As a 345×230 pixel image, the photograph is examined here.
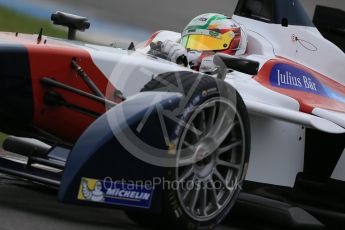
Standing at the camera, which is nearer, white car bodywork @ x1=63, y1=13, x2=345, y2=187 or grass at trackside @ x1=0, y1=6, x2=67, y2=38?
white car bodywork @ x1=63, y1=13, x2=345, y2=187

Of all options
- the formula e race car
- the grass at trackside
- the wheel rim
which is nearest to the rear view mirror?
the formula e race car

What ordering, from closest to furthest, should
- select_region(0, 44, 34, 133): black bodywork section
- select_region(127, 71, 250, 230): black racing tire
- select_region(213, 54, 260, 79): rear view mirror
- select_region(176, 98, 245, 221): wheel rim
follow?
1. select_region(127, 71, 250, 230): black racing tire
2. select_region(176, 98, 245, 221): wheel rim
3. select_region(0, 44, 34, 133): black bodywork section
4. select_region(213, 54, 260, 79): rear view mirror

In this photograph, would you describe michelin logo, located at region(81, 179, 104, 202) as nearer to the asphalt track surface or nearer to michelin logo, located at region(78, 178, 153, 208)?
michelin logo, located at region(78, 178, 153, 208)

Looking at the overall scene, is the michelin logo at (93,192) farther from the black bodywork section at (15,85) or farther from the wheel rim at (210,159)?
the black bodywork section at (15,85)

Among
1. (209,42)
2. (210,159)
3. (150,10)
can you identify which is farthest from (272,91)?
(150,10)

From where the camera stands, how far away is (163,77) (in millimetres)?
4773

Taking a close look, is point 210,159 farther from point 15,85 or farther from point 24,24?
point 24,24

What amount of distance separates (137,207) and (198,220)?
1.36ft

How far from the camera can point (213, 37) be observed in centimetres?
682

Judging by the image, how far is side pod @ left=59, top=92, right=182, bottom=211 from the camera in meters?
4.32

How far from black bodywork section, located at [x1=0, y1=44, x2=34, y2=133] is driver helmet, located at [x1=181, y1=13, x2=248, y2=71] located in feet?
6.19

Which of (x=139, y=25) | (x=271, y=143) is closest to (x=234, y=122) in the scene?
(x=271, y=143)

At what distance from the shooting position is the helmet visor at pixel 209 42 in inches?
267

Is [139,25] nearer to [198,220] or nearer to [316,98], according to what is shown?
[316,98]
